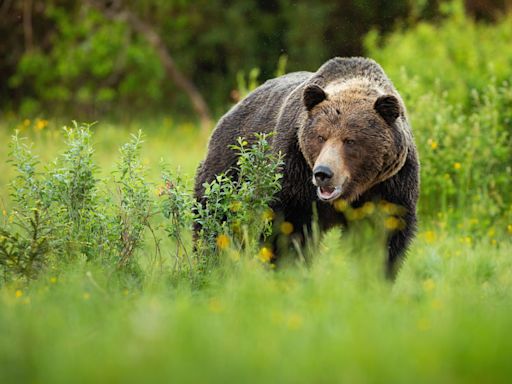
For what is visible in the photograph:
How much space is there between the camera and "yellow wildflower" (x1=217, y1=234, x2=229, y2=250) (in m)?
4.84

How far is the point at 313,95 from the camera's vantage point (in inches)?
208

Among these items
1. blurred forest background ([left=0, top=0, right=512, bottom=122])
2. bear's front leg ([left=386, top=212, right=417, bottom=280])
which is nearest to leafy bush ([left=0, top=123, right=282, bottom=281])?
bear's front leg ([left=386, top=212, right=417, bottom=280])

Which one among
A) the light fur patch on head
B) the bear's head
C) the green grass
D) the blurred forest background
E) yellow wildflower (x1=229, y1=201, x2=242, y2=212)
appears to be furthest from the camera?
the blurred forest background

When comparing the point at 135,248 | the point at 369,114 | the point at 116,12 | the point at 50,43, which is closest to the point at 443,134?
the point at 369,114

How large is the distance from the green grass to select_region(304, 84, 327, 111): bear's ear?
1.02 meters

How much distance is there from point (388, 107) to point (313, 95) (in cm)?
49

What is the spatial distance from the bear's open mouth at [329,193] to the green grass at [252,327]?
0.30 m

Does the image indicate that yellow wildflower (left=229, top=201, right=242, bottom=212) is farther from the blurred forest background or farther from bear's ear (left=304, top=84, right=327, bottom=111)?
the blurred forest background

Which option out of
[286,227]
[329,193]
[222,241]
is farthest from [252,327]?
[286,227]

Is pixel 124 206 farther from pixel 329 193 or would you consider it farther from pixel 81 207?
pixel 329 193

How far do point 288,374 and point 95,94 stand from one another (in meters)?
18.1

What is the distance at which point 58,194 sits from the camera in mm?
5020

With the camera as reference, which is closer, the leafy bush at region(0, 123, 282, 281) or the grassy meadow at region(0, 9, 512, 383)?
the grassy meadow at region(0, 9, 512, 383)

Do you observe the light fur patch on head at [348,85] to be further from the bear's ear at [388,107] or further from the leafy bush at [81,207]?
the leafy bush at [81,207]
